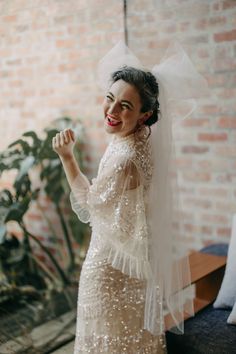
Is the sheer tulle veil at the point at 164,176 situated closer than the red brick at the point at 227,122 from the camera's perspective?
Yes

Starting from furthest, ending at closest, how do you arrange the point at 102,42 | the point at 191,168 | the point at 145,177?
the point at 102,42
the point at 191,168
the point at 145,177

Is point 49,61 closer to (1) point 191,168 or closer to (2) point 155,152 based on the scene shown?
(1) point 191,168

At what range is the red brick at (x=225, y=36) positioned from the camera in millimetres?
2500

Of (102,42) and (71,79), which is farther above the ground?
(102,42)

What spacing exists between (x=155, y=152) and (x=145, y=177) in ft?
0.39

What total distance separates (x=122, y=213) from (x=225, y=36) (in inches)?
52.7

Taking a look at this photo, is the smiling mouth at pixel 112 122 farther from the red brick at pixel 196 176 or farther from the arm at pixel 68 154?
the red brick at pixel 196 176

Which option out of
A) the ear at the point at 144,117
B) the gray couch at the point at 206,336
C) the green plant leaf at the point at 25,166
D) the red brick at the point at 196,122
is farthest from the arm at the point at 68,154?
the red brick at the point at 196,122

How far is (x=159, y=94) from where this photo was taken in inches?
70.7

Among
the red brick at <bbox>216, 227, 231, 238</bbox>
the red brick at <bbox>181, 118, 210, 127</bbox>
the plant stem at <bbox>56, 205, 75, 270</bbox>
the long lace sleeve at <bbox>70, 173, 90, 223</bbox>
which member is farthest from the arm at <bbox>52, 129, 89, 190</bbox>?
the plant stem at <bbox>56, 205, 75, 270</bbox>

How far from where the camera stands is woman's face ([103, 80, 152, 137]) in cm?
173

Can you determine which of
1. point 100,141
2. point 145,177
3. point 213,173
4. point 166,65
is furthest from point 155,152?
point 100,141

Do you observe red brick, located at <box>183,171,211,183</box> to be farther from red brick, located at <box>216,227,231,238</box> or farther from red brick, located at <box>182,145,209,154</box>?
red brick, located at <box>216,227,231,238</box>

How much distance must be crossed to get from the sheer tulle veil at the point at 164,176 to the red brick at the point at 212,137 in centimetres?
77
